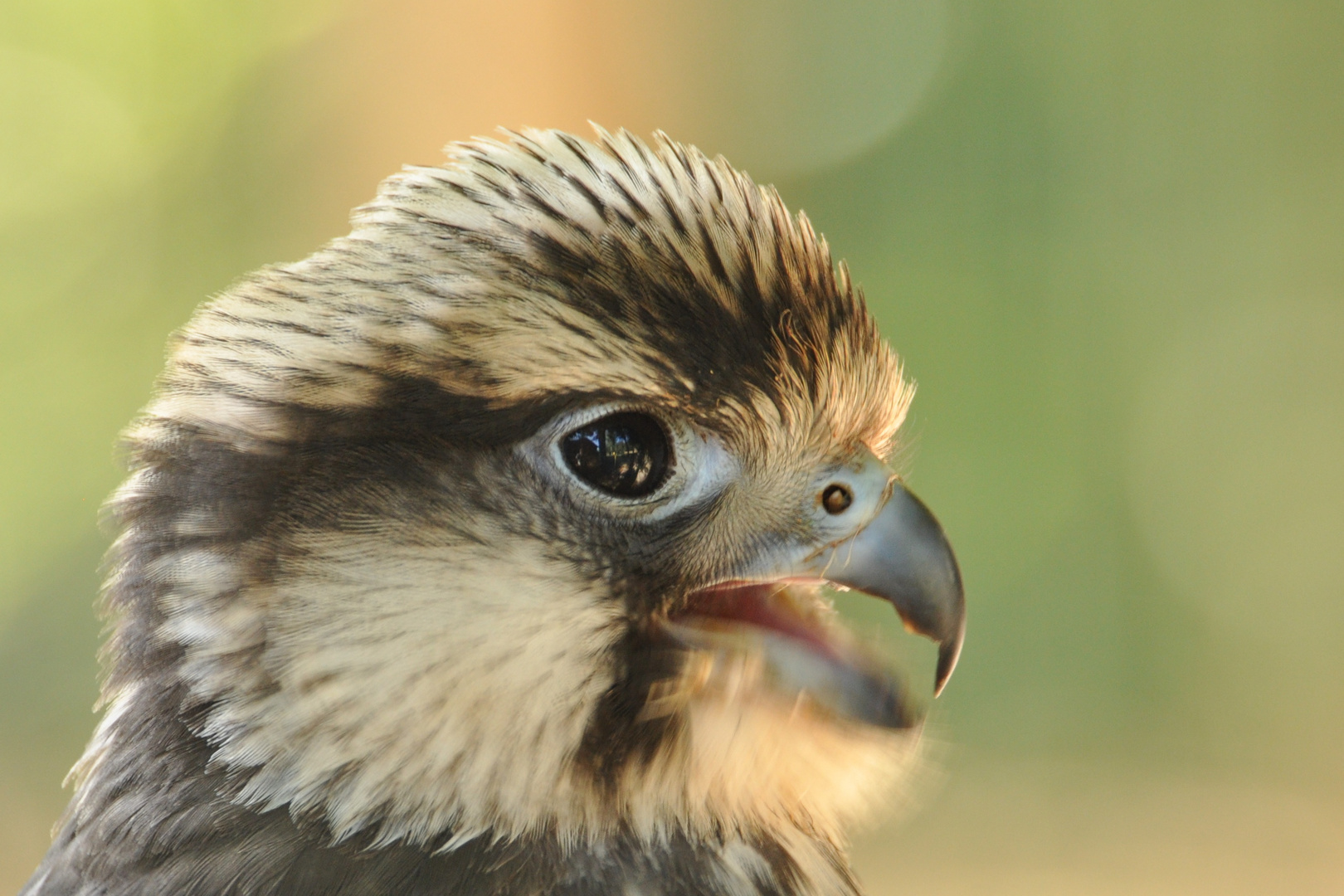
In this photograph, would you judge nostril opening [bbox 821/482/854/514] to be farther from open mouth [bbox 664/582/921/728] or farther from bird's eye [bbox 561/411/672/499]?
bird's eye [bbox 561/411/672/499]

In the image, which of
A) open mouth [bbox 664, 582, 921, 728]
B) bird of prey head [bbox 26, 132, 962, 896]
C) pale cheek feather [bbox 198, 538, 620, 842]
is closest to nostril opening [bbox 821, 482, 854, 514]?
bird of prey head [bbox 26, 132, 962, 896]

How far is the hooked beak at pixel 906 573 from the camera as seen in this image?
5.41ft

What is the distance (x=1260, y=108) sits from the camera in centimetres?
661

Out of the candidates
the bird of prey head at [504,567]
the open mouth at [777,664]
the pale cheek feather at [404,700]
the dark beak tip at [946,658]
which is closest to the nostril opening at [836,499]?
the bird of prey head at [504,567]

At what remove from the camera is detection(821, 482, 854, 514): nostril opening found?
168 centimetres

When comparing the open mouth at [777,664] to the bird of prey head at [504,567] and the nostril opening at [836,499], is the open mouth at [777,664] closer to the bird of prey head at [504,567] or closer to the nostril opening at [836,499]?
the bird of prey head at [504,567]

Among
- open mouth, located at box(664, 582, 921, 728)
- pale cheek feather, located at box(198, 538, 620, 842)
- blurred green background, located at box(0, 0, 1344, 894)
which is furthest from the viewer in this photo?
blurred green background, located at box(0, 0, 1344, 894)

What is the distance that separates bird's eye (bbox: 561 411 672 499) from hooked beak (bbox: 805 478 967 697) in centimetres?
27

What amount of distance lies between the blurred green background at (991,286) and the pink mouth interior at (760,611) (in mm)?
3636

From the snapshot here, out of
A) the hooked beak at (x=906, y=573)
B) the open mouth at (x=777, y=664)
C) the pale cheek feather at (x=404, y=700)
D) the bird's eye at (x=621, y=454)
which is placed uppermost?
the hooked beak at (x=906, y=573)

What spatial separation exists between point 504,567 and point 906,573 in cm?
58

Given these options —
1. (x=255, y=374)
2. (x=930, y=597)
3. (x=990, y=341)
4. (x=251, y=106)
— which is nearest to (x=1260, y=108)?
(x=990, y=341)

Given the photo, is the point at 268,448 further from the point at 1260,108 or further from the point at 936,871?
the point at 1260,108

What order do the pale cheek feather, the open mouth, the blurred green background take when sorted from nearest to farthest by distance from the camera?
the pale cheek feather < the open mouth < the blurred green background
